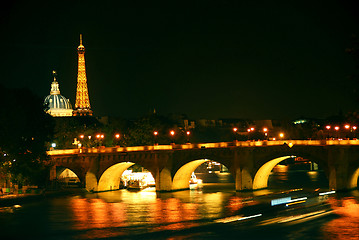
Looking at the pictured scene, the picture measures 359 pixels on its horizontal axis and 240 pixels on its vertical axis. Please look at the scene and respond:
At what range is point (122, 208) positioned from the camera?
220 ft

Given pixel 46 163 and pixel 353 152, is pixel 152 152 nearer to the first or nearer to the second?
pixel 46 163

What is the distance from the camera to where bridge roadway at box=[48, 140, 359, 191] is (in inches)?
2650

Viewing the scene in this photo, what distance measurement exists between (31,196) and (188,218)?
27.5m

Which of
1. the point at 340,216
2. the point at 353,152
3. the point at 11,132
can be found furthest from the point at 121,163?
the point at 340,216

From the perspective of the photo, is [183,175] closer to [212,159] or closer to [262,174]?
[212,159]

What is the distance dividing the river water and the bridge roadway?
2.82 metres

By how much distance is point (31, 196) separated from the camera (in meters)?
78.3

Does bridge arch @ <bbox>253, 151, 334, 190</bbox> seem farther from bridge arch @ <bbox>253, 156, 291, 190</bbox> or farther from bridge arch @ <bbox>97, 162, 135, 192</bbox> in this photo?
bridge arch @ <bbox>97, 162, 135, 192</bbox>

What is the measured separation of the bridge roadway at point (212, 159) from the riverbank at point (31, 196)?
2242mm

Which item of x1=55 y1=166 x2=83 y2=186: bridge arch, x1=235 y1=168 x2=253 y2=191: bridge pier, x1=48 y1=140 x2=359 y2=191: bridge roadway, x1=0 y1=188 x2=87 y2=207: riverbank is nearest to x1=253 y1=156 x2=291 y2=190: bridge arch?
x1=48 y1=140 x2=359 y2=191: bridge roadway

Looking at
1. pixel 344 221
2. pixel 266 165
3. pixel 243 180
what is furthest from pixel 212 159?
pixel 344 221

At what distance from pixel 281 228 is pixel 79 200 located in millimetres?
33686

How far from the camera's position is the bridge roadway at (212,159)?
67312 millimetres

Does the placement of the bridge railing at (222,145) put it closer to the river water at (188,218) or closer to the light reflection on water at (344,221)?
the river water at (188,218)
